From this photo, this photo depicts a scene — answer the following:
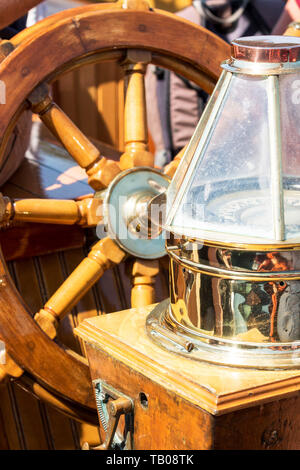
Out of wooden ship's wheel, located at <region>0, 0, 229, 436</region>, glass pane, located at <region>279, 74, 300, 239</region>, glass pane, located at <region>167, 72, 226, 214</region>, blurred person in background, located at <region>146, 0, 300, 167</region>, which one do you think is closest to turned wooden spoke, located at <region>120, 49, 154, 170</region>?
wooden ship's wheel, located at <region>0, 0, 229, 436</region>

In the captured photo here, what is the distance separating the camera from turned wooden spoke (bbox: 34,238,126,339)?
1243mm

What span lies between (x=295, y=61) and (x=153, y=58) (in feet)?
1.70

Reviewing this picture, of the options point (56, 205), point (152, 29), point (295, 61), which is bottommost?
point (56, 205)

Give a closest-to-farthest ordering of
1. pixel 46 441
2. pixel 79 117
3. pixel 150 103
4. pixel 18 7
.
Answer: pixel 18 7, pixel 46 441, pixel 150 103, pixel 79 117

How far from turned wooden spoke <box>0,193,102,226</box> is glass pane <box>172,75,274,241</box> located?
15.8 inches

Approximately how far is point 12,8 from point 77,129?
244mm

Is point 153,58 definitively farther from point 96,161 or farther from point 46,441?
point 46,441

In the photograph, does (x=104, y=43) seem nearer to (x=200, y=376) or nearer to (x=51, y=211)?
(x=51, y=211)

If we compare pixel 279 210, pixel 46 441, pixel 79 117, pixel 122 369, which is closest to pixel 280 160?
pixel 279 210

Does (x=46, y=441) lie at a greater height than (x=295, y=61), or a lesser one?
lesser

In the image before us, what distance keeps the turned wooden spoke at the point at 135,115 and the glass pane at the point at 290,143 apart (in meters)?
0.47

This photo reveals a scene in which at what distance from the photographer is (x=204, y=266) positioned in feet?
2.82

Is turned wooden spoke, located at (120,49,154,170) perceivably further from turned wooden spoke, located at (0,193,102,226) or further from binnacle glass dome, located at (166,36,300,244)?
binnacle glass dome, located at (166,36,300,244)

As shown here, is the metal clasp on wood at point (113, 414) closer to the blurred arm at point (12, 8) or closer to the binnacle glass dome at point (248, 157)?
the binnacle glass dome at point (248, 157)
